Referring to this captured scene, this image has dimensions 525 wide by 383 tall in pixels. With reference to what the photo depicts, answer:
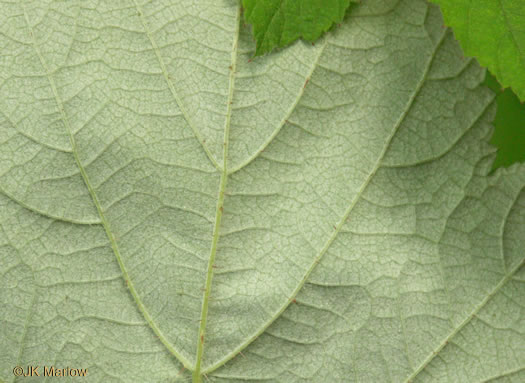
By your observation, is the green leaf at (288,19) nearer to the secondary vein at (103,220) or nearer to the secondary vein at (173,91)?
the secondary vein at (173,91)

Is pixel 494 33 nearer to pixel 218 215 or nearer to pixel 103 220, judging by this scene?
pixel 218 215

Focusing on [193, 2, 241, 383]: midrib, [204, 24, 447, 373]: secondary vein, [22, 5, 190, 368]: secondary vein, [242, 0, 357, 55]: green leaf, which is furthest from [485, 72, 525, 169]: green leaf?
[22, 5, 190, 368]: secondary vein

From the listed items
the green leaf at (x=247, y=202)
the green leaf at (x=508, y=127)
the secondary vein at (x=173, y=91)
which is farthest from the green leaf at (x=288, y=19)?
the green leaf at (x=508, y=127)

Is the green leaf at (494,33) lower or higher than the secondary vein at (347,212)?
higher

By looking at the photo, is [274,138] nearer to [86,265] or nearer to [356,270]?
[356,270]

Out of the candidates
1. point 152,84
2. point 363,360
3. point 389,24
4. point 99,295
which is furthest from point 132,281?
point 389,24

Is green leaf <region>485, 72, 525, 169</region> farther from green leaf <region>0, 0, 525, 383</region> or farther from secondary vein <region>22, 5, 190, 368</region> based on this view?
secondary vein <region>22, 5, 190, 368</region>

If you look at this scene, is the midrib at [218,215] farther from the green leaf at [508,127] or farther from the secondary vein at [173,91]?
the green leaf at [508,127]
